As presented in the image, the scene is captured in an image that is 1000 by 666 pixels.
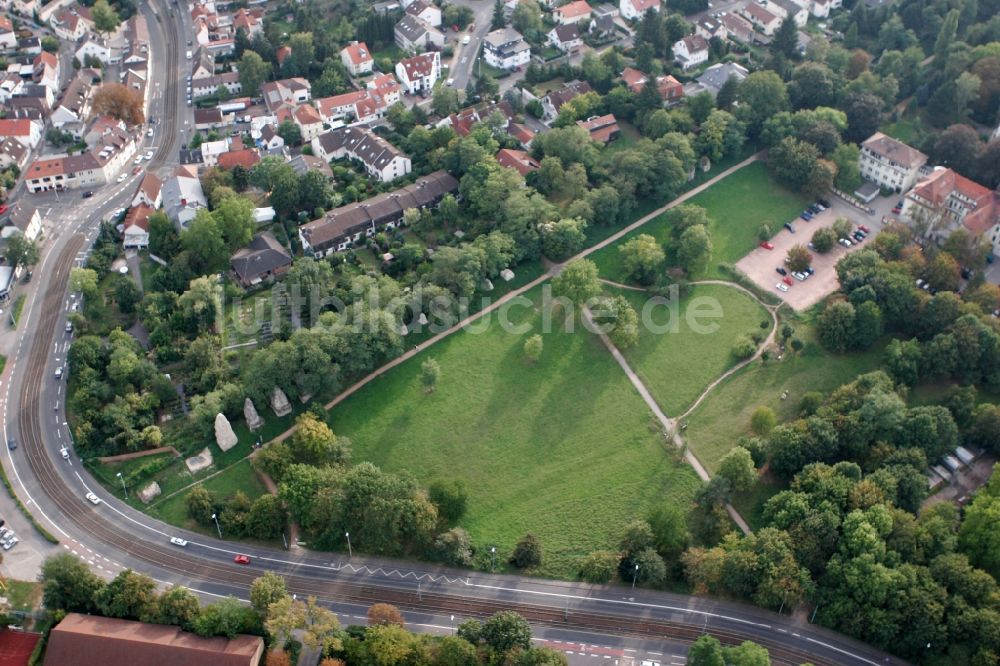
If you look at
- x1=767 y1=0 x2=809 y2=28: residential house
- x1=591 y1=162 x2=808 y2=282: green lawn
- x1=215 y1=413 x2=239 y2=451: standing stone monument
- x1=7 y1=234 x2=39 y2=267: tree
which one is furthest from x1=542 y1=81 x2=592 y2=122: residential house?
x1=7 y1=234 x2=39 y2=267: tree

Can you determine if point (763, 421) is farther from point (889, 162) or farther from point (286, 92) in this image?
point (286, 92)

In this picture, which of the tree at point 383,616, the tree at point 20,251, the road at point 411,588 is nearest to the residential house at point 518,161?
the road at point 411,588

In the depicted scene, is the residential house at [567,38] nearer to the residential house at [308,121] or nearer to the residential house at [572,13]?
the residential house at [572,13]

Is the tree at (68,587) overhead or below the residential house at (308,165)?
below

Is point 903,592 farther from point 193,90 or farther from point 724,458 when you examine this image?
point 193,90

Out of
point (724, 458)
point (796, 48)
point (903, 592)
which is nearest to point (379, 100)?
point (796, 48)

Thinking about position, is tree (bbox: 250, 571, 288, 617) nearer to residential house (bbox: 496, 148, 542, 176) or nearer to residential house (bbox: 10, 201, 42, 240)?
residential house (bbox: 10, 201, 42, 240)

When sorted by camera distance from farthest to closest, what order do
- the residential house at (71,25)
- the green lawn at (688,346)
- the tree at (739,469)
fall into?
the residential house at (71,25) → the green lawn at (688,346) → the tree at (739,469)
